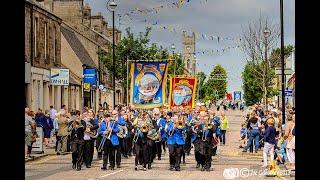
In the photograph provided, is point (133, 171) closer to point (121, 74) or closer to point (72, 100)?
point (72, 100)

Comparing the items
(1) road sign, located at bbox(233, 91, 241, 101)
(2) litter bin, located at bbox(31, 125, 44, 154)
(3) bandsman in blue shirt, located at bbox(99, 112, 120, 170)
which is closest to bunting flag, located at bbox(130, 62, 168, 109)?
(2) litter bin, located at bbox(31, 125, 44, 154)

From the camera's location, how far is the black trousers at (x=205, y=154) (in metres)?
20.3

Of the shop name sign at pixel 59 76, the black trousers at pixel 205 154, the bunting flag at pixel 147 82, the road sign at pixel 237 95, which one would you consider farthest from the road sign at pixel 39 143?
the road sign at pixel 237 95

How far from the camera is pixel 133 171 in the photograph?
1989 cm

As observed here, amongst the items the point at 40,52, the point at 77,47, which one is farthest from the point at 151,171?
the point at 77,47

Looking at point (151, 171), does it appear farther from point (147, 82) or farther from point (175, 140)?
point (147, 82)

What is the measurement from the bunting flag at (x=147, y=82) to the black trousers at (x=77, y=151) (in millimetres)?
8821

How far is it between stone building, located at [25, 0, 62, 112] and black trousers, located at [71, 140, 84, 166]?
676 inches

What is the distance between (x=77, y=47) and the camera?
55.6 metres

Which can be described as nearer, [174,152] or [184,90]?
[174,152]

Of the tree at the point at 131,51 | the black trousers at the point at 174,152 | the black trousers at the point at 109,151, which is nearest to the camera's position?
the black trousers at the point at 109,151

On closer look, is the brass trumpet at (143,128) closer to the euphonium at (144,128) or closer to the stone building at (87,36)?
the euphonium at (144,128)

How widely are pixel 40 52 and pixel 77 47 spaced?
546 inches
